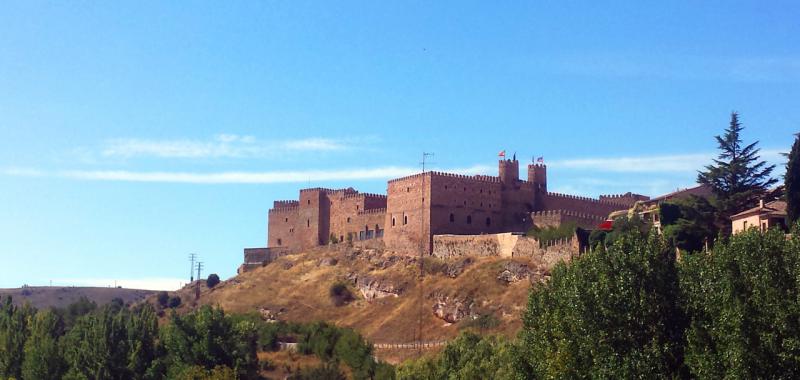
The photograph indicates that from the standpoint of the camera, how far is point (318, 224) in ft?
278

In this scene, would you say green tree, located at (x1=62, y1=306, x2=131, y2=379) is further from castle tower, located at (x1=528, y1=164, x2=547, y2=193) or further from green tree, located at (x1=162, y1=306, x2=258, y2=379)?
castle tower, located at (x1=528, y1=164, x2=547, y2=193)

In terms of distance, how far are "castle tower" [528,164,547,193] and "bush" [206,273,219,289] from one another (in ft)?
97.4

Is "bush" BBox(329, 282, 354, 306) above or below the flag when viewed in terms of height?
below

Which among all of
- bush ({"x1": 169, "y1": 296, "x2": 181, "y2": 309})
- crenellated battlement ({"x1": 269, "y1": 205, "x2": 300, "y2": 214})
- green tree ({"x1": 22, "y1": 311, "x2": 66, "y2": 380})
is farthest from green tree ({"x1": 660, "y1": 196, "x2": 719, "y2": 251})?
bush ({"x1": 169, "y1": 296, "x2": 181, "y2": 309})

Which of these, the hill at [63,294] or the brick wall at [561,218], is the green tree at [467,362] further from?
the hill at [63,294]

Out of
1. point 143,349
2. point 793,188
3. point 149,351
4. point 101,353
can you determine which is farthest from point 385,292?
point 793,188

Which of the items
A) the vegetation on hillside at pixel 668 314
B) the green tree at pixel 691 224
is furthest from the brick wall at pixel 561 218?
the vegetation on hillside at pixel 668 314

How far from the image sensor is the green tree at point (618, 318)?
1164 inches

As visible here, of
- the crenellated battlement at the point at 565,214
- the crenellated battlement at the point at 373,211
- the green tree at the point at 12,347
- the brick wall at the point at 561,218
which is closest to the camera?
the green tree at the point at 12,347

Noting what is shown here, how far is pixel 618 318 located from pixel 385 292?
42.0 m

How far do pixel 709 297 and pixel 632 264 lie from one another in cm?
320

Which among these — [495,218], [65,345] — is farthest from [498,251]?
[65,345]

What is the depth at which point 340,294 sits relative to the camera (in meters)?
74.5

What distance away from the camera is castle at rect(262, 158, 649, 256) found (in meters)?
72.4
